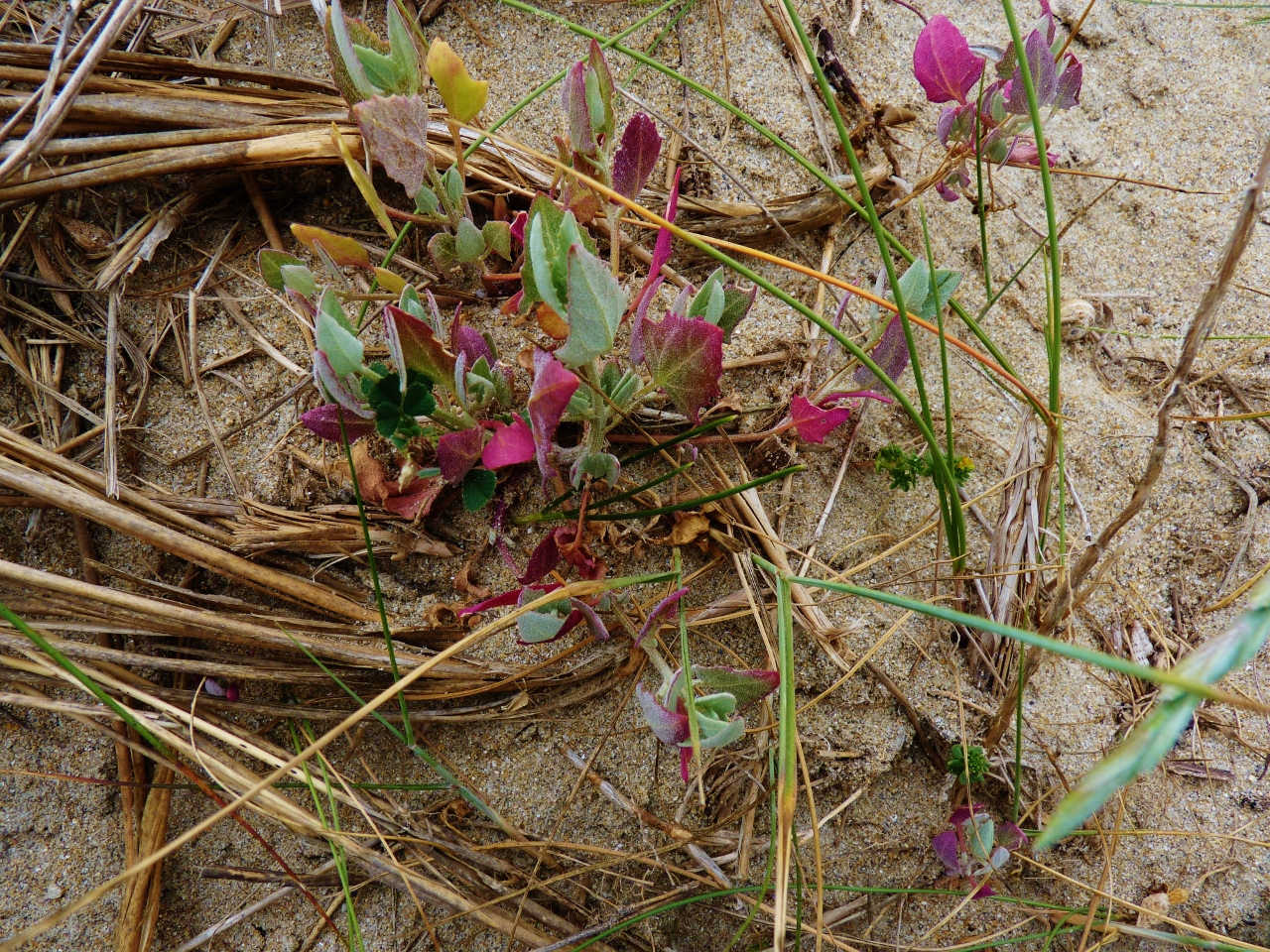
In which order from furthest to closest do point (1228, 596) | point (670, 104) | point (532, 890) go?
point (670, 104)
point (1228, 596)
point (532, 890)

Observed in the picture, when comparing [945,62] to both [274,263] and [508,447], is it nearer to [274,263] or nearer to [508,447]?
[508,447]

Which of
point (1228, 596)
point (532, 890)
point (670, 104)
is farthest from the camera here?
point (670, 104)

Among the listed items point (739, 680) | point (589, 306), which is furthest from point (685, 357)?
point (739, 680)

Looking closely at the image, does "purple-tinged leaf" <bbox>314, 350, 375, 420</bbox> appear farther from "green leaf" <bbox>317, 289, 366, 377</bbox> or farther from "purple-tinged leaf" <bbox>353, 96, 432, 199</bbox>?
"purple-tinged leaf" <bbox>353, 96, 432, 199</bbox>

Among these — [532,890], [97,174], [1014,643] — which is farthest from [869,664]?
[97,174]

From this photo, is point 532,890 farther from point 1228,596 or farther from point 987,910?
point 1228,596

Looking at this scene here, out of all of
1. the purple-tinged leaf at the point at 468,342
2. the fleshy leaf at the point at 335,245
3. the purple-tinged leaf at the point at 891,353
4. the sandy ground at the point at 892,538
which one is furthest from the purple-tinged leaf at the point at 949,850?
the fleshy leaf at the point at 335,245
